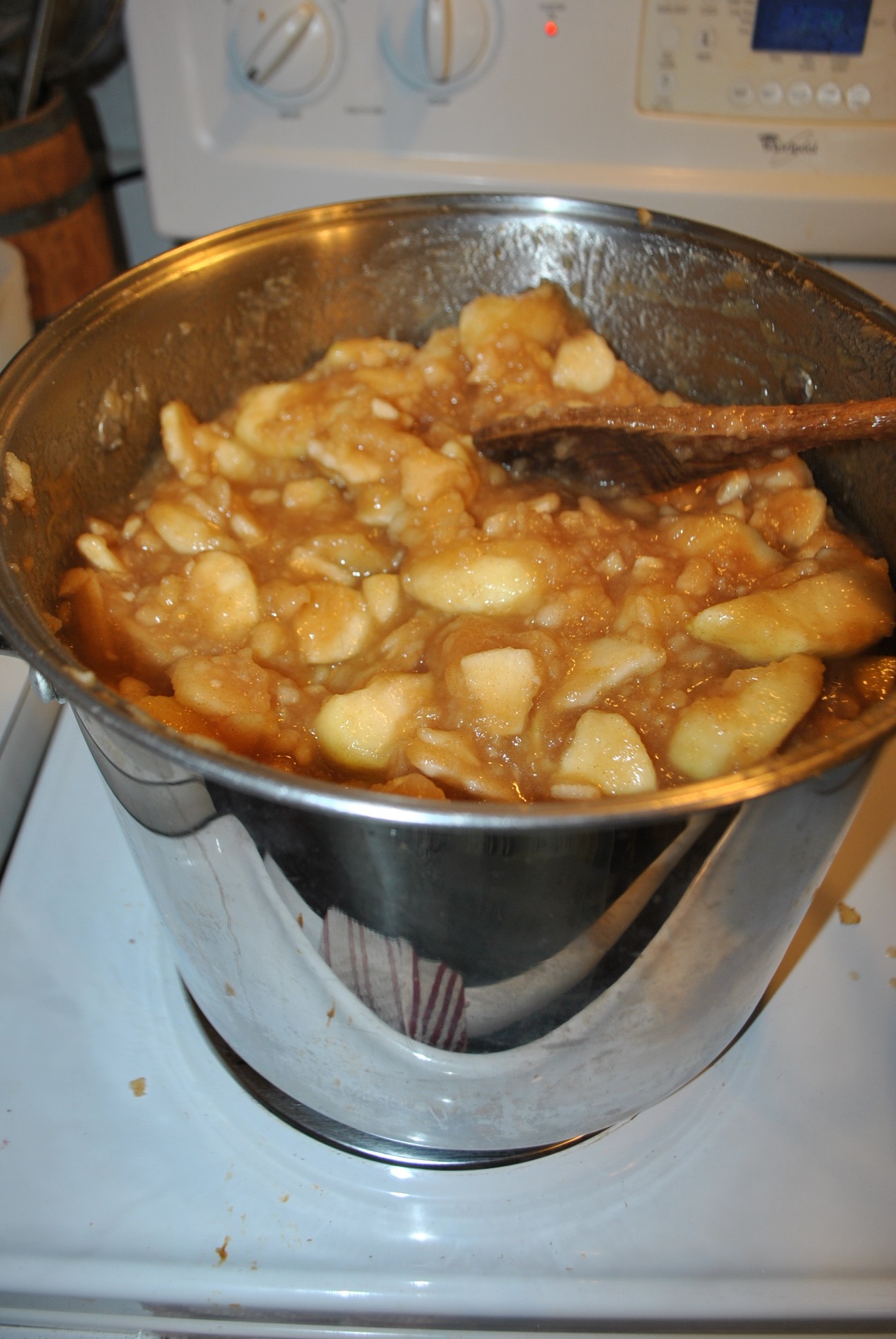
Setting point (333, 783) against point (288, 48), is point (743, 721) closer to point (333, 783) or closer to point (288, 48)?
point (333, 783)

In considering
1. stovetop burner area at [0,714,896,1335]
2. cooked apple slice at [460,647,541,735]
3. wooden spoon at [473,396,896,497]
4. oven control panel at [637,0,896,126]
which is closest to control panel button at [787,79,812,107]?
oven control panel at [637,0,896,126]

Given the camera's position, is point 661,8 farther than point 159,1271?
Yes

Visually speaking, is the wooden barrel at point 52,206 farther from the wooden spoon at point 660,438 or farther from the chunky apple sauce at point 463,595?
the wooden spoon at point 660,438

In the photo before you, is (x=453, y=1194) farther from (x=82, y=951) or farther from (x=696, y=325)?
(x=696, y=325)

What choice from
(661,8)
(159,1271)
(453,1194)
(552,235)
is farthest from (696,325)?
(159,1271)

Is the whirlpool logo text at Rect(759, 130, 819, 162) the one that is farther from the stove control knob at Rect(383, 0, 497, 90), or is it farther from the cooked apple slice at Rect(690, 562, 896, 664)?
the cooked apple slice at Rect(690, 562, 896, 664)

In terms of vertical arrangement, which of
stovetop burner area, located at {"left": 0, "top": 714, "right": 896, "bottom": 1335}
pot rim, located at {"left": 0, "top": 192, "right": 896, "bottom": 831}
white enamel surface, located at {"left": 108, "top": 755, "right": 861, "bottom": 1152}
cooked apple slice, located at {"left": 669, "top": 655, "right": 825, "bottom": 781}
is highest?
pot rim, located at {"left": 0, "top": 192, "right": 896, "bottom": 831}
